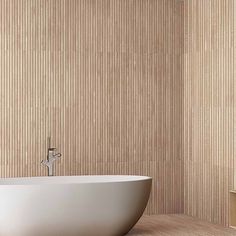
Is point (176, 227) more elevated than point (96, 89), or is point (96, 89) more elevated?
point (96, 89)

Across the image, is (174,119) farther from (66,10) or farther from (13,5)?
(13,5)

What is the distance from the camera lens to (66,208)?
429 centimetres

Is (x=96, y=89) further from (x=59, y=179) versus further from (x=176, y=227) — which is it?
(x=176, y=227)

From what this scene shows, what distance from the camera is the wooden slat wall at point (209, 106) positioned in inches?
203

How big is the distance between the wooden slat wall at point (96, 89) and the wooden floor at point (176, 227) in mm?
351

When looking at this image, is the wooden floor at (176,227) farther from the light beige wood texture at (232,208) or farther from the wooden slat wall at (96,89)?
the wooden slat wall at (96,89)

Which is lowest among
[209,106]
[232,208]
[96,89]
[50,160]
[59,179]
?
[232,208]

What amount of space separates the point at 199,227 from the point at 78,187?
1.31 m

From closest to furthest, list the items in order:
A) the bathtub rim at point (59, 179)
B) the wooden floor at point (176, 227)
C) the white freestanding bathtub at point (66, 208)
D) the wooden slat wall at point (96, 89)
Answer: the white freestanding bathtub at point (66, 208) < the wooden floor at point (176, 227) < the bathtub rim at point (59, 179) < the wooden slat wall at point (96, 89)

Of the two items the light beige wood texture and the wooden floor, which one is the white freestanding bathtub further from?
the light beige wood texture

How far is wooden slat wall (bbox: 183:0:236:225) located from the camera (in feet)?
16.9

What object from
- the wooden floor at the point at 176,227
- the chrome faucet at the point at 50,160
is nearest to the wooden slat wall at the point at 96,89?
the chrome faucet at the point at 50,160

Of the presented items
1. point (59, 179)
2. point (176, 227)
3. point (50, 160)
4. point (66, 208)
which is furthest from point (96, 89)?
point (66, 208)

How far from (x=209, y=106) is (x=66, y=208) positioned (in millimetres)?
1810
